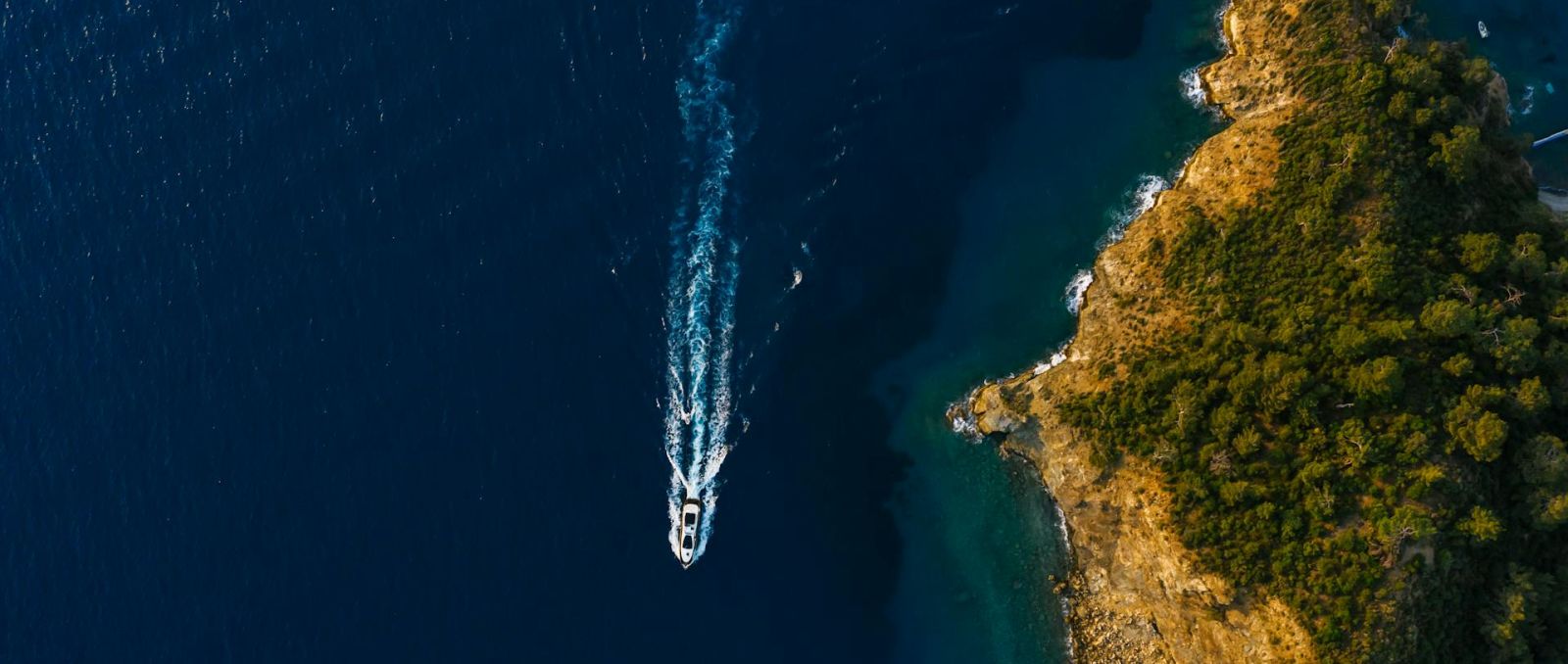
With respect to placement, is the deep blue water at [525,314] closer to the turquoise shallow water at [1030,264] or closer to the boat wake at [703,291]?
the turquoise shallow water at [1030,264]

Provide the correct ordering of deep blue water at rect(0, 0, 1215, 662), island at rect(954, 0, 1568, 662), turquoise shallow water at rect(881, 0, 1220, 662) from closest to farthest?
island at rect(954, 0, 1568, 662), deep blue water at rect(0, 0, 1215, 662), turquoise shallow water at rect(881, 0, 1220, 662)

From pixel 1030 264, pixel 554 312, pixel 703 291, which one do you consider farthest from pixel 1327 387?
pixel 554 312

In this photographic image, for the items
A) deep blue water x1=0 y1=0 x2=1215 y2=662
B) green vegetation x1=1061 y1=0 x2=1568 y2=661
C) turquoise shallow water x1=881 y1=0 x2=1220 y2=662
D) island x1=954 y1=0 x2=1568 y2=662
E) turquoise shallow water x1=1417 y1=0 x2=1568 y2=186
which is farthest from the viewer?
turquoise shallow water x1=1417 y1=0 x2=1568 y2=186

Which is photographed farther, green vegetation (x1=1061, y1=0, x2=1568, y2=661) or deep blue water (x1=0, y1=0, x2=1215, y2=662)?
deep blue water (x1=0, y1=0, x2=1215, y2=662)

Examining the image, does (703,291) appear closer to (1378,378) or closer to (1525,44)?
(1378,378)

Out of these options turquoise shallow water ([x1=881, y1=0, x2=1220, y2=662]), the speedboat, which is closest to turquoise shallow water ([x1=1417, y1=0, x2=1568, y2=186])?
turquoise shallow water ([x1=881, y1=0, x2=1220, y2=662])

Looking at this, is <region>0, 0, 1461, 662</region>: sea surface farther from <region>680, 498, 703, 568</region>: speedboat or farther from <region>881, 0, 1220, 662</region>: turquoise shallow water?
<region>680, 498, 703, 568</region>: speedboat
